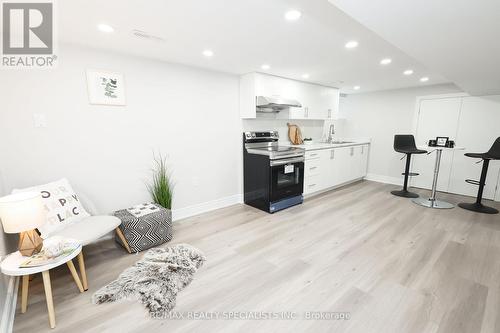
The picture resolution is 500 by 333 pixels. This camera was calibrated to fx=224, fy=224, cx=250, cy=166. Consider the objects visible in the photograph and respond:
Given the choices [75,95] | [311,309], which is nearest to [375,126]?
[311,309]

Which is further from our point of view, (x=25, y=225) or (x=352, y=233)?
(x=352, y=233)

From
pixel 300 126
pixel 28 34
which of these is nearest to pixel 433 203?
pixel 300 126

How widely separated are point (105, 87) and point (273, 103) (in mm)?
2223

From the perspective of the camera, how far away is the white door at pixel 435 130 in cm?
441

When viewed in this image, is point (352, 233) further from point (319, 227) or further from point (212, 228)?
point (212, 228)

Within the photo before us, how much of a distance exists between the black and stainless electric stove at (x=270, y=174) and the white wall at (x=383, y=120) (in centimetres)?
269

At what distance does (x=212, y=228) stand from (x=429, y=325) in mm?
2272

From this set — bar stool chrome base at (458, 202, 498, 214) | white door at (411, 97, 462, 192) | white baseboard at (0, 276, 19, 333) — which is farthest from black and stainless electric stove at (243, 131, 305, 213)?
white door at (411, 97, 462, 192)

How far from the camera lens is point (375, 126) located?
17.6 ft

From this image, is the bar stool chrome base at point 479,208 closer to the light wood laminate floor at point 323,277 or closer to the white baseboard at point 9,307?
the light wood laminate floor at point 323,277

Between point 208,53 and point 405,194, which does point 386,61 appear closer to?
point 208,53

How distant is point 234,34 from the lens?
208 centimetres

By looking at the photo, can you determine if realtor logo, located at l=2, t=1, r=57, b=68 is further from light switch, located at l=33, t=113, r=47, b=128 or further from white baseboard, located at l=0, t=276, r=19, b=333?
white baseboard, located at l=0, t=276, r=19, b=333

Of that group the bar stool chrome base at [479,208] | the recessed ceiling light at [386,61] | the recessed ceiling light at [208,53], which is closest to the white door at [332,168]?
the recessed ceiling light at [386,61]
